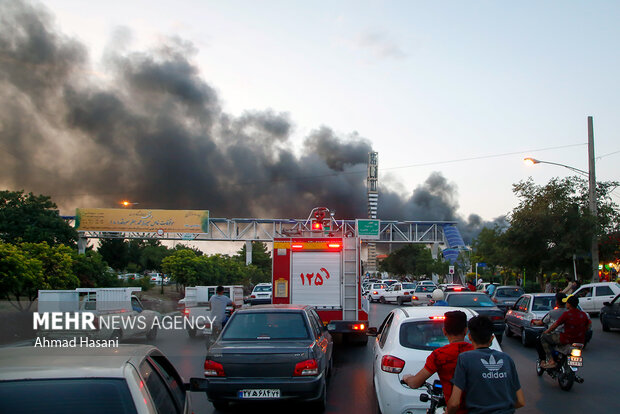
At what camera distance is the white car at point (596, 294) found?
24.4 m

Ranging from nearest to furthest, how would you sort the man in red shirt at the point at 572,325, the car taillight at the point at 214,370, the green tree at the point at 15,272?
the car taillight at the point at 214,370 < the man in red shirt at the point at 572,325 < the green tree at the point at 15,272

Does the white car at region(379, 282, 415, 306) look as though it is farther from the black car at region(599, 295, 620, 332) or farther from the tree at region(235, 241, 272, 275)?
the tree at region(235, 241, 272, 275)

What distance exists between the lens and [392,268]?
10469 centimetres

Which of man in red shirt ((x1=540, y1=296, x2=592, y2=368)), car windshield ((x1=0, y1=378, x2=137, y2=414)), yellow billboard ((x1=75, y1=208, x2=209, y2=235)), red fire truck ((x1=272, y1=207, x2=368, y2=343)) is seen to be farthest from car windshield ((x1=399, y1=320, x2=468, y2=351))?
yellow billboard ((x1=75, y1=208, x2=209, y2=235))

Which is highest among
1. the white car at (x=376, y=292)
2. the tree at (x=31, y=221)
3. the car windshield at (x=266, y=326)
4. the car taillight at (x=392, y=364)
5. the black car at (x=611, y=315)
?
the tree at (x=31, y=221)

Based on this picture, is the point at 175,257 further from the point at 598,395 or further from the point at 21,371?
the point at 21,371

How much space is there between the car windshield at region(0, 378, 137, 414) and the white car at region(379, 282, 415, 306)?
36.6 metres

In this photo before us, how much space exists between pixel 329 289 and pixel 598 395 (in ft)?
23.8

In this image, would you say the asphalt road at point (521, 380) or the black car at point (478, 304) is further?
the black car at point (478, 304)

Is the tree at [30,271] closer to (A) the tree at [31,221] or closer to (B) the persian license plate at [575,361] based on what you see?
(B) the persian license plate at [575,361]

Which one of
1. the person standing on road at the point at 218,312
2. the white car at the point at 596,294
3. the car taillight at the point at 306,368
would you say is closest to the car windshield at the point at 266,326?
the car taillight at the point at 306,368

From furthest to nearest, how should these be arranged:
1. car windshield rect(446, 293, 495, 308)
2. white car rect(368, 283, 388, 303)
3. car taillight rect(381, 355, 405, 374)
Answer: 1. white car rect(368, 283, 388, 303)
2. car windshield rect(446, 293, 495, 308)
3. car taillight rect(381, 355, 405, 374)

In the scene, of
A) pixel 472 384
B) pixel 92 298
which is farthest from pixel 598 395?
pixel 92 298

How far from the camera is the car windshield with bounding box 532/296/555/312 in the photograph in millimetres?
16236
